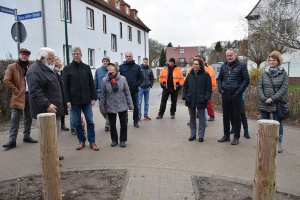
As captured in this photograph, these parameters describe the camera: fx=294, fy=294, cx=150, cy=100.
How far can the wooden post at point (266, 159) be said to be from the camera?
2930 millimetres

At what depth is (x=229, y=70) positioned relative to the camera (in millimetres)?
6145

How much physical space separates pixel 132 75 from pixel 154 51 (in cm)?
5846

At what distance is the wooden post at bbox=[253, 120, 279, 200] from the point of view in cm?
293

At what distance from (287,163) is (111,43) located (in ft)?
84.9

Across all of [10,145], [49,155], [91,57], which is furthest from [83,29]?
[49,155]

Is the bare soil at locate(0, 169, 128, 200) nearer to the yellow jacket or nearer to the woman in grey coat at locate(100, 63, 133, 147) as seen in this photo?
the woman in grey coat at locate(100, 63, 133, 147)

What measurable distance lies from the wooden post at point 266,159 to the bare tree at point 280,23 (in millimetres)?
8930

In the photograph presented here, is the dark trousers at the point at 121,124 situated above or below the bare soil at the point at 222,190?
above

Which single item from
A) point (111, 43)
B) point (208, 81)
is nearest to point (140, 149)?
point (208, 81)

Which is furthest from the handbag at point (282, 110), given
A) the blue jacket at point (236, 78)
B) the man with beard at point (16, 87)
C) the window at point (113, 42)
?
the window at point (113, 42)

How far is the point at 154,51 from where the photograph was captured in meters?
Result: 65.4

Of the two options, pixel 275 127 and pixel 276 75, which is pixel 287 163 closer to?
pixel 276 75

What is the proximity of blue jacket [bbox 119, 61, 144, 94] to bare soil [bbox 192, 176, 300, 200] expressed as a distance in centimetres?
391

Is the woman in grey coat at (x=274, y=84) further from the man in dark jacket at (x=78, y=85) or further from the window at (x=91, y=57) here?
the window at (x=91, y=57)
